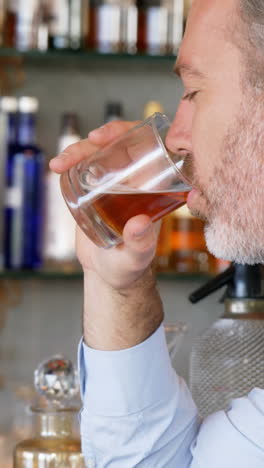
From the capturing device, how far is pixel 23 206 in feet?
6.17

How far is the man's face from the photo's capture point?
0.93 m

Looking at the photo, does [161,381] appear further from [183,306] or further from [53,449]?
[183,306]

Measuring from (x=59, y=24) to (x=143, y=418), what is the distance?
1.16 metres

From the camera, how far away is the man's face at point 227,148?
93cm

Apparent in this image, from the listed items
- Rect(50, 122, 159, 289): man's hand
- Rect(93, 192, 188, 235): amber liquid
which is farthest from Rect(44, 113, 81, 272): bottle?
Rect(93, 192, 188, 235): amber liquid

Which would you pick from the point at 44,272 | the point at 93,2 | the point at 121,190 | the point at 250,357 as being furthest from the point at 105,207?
the point at 93,2

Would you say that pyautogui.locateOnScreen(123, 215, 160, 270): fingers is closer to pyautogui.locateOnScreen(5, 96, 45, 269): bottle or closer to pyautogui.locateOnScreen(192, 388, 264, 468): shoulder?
pyautogui.locateOnScreen(192, 388, 264, 468): shoulder

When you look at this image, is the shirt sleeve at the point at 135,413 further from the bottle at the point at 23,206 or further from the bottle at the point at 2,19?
the bottle at the point at 2,19

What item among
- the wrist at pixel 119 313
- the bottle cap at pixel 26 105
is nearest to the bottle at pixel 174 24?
the bottle cap at pixel 26 105

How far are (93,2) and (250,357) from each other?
1.16m

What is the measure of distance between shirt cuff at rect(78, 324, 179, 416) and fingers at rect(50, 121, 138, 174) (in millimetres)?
197

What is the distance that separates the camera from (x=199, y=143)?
95cm

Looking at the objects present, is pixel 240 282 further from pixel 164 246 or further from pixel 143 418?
pixel 164 246

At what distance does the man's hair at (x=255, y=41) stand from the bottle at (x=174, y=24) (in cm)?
100
